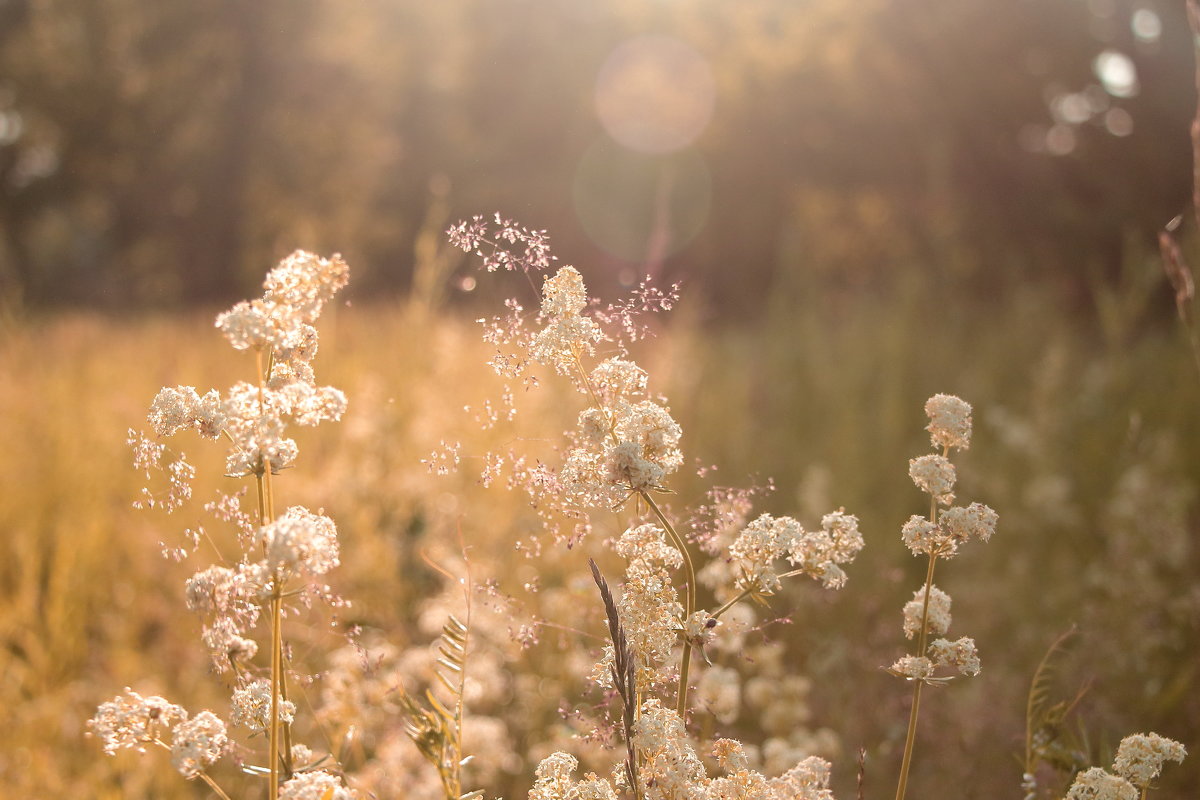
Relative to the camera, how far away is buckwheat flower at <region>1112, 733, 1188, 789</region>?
2.96 feet

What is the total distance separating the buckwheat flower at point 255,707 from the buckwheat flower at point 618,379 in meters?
0.42

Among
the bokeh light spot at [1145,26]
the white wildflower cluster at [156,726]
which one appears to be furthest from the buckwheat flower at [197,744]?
the bokeh light spot at [1145,26]

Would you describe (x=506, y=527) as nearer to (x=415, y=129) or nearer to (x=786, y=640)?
(x=786, y=640)

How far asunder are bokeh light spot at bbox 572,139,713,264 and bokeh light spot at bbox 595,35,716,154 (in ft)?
1.08

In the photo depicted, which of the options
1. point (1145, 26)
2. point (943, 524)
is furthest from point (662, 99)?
point (943, 524)

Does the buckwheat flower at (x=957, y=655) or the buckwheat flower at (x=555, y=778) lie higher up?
the buckwheat flower at (x=957, y=655)

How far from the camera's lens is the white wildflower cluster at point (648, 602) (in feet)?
2.83

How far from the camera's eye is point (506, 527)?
372cm

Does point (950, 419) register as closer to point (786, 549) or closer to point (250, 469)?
point (786, 549)

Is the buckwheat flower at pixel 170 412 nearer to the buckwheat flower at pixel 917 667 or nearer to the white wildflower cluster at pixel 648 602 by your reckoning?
the white wildflower cluster at pixel 648 602

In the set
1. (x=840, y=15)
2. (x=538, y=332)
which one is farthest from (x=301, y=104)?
(x=538, y=332)

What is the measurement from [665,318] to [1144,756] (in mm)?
9890

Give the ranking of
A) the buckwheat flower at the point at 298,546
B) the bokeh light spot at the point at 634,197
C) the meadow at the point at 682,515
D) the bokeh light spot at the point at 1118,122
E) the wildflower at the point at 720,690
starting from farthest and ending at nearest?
the bokeh light spot at the point at 634,197 < the bokeh light spot at the point at 1118,122 < the meadow at the point at 682,515 < the wildflower at the point at 720,690 < the buckwheat flower at the point at 298,546

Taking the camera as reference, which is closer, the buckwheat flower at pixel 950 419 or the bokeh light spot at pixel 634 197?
the buckwheat flower at pixel 950 419
